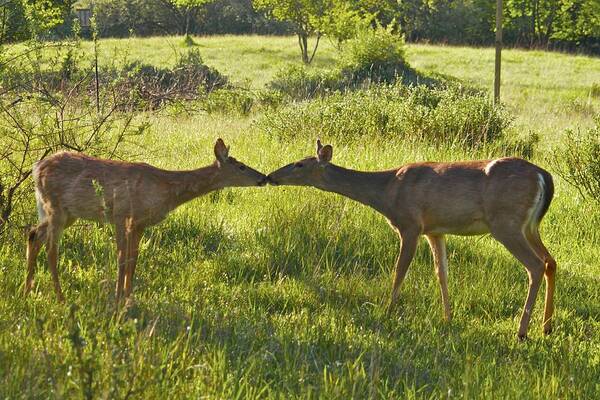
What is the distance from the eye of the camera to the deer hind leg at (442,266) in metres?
5.98

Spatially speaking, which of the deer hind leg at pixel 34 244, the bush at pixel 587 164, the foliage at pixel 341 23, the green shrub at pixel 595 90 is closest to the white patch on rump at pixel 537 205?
the bush at pixel 587 164

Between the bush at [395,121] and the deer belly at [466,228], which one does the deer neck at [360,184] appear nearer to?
the deer belly at [466,228]

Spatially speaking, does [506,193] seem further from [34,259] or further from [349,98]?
[349,98]

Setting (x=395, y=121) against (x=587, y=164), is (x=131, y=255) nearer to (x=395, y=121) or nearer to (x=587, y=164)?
(x=587, y=164)

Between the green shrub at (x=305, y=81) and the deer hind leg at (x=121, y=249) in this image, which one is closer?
the deer hind leg at (x=121, y=249)

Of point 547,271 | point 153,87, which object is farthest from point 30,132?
point 547,271

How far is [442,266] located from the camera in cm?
622

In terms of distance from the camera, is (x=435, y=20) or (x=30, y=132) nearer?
(x=30, y=132)

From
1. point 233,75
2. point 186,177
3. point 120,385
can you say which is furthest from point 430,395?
point 233,75

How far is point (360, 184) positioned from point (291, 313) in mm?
1326

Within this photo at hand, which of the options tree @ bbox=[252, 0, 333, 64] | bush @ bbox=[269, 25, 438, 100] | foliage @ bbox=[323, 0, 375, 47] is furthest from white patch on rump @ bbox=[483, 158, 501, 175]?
tree @ bbox=[252, 0, 333, 64]

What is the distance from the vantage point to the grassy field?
13.1ft

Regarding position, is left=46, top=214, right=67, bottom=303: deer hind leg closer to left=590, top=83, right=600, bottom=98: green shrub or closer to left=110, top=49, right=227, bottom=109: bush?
left=110, top=49, right=227, bottom=109: bush

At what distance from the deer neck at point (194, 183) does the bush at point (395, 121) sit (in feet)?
16.3
